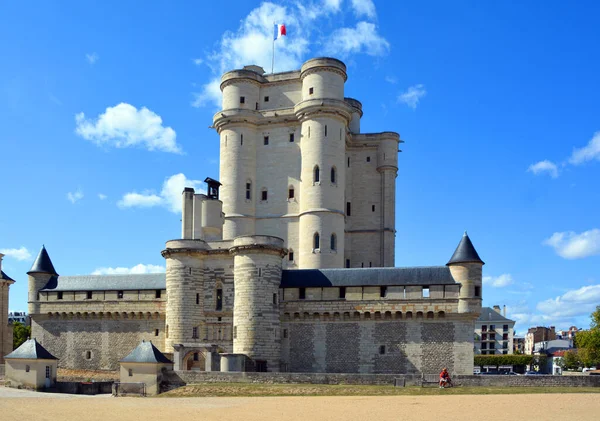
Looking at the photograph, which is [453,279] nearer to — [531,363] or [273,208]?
[273,208]

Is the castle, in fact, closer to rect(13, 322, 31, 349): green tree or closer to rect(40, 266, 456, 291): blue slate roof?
rect(40, 266, 456, 291): blue slate roof

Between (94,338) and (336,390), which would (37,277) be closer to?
(94,338)

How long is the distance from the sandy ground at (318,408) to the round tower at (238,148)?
67.7ft

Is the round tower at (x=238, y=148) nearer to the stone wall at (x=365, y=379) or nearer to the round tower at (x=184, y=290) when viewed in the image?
the round tower at (x=184, y=290)

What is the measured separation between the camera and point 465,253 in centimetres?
4069

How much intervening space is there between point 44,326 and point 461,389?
29.9 metres

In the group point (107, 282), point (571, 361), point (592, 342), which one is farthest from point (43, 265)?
point (571, 361)


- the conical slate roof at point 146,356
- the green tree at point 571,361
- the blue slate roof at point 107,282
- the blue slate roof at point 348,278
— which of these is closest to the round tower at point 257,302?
the blue slate roof at point 348,278

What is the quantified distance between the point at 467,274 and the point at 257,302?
12.2 meters

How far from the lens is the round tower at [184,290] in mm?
42719

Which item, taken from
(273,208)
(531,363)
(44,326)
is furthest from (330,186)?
(531,363)

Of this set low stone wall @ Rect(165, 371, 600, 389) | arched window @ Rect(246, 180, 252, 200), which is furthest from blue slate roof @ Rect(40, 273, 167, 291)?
low stone wall @ Rect(165, 371, 600, 389)

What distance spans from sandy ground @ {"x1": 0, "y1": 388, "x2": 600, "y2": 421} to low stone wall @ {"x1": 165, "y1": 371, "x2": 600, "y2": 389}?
259 cm

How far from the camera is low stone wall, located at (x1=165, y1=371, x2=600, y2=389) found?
112ft
